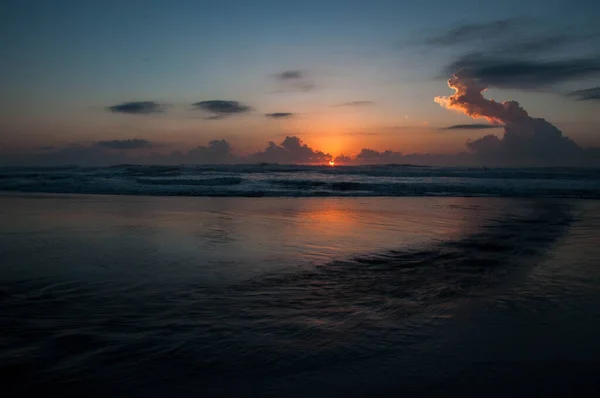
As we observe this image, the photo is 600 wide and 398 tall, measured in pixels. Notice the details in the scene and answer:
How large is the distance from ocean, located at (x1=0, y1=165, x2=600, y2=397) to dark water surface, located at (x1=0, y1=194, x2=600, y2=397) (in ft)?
0.06

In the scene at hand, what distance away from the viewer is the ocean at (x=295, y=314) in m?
A: 2.98

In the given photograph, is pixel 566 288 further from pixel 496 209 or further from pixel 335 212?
pixel 496 209

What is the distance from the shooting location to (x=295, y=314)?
4152mm

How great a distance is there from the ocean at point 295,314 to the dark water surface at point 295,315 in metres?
0.02

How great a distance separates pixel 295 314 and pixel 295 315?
27 mm

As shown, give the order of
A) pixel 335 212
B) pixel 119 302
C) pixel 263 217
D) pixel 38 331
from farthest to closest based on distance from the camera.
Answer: pixel 335 212
pixel 263 217
pixel 119 302
pixel 38 331

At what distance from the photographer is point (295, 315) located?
4125mm

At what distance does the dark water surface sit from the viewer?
2.98m

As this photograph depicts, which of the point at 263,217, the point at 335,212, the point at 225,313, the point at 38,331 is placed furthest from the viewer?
the point at 335,212

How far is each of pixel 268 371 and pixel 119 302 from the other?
2079mm

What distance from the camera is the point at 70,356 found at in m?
3.23

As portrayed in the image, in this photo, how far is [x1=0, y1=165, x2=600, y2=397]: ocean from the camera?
298 cm

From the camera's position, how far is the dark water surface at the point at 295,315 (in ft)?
9.78

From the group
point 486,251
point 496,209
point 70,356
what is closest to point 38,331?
point 70,356
